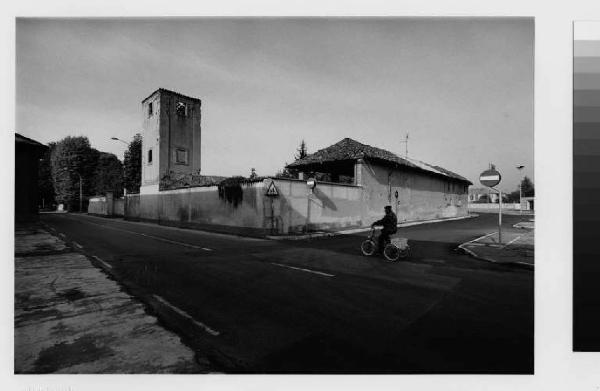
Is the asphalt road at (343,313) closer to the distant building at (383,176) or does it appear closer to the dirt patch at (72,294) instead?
the dirt patch at (72,294)

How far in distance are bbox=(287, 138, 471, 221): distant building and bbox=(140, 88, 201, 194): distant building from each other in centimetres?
866

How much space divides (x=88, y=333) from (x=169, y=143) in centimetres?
2323

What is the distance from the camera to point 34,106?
20.0 ft

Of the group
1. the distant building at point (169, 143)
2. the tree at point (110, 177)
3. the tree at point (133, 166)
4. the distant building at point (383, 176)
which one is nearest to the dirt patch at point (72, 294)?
the distant building at point (383, 176)

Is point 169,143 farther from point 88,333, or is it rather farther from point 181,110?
point 88,333

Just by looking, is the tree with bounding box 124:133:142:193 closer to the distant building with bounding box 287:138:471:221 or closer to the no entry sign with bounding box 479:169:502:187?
the distant building with bounding box 287:138:471:221

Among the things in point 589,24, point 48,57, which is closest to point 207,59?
point 48,57

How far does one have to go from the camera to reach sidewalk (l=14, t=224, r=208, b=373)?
331 centimetres

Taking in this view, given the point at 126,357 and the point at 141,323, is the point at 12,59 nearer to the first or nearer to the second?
the point at 141,323

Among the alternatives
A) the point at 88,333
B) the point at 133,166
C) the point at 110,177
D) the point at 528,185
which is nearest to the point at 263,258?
the point at 88,333

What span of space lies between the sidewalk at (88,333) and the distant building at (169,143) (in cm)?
1987

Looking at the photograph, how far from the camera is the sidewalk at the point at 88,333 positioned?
10.9 ft

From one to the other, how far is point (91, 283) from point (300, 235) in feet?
31.0

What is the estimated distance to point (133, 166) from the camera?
1526 inches
